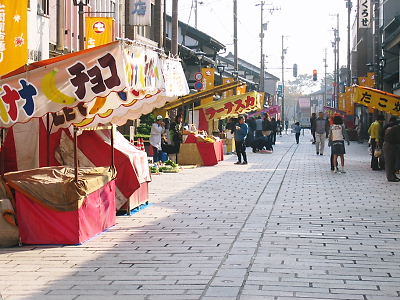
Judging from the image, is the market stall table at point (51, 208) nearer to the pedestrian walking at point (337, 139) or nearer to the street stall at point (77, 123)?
the street stall at point (77, 123)

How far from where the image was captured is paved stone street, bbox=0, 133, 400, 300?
24.1ft

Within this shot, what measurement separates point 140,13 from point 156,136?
7126mm

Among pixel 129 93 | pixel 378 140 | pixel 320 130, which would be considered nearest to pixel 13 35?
pixel 129 93

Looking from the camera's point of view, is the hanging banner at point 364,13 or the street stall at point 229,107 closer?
the street stall at point 229,107

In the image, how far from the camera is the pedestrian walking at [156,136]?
25031 mm

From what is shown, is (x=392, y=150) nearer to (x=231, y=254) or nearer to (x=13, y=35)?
(x=13, y=35)

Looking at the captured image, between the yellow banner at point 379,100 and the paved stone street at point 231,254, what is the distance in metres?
7.12

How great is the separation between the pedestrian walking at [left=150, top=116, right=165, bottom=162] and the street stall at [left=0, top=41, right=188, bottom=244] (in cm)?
1137

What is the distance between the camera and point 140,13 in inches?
1203

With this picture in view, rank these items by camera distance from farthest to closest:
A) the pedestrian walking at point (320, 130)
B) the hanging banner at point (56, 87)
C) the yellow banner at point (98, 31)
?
the pedestrian walking at point (320, 130) → the yellow banner at point (98, 31) → the hanging banner at point (56, 87)

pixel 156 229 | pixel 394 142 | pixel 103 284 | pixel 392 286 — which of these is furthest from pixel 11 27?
pixel 392 286

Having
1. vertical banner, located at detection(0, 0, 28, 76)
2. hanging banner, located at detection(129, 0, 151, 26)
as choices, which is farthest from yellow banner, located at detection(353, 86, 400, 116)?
vertical banner, located at detection(0, 0, 28, 76)


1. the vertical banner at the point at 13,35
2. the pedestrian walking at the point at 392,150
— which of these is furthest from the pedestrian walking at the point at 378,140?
the vertical banner at the point at 13,35

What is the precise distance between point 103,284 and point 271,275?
165 centimetres
